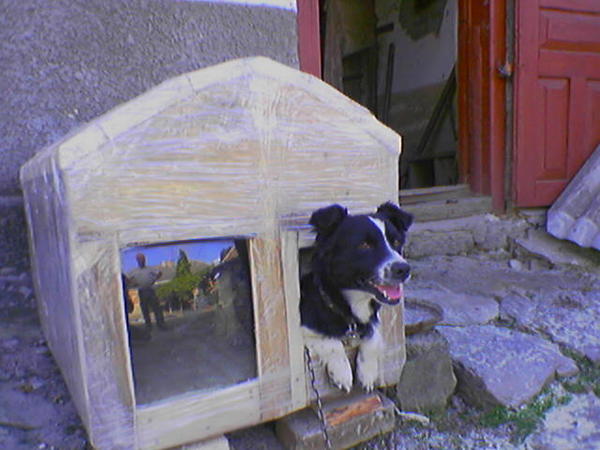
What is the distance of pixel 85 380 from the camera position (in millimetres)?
1240

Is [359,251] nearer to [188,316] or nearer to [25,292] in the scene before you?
[188,316]

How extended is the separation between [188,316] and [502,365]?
54.2 inches

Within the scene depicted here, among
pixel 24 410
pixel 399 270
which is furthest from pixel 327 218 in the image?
pixel 24 410

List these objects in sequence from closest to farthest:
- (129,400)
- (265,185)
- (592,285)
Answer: (129,400) < (265,185) < (592,285)

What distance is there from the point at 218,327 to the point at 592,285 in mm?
2742

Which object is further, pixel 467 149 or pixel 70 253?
pixel 467 149

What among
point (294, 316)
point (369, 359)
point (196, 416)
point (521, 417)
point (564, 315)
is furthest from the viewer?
point (564, 315)

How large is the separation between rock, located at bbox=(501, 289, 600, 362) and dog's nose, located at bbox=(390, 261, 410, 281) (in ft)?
4.47

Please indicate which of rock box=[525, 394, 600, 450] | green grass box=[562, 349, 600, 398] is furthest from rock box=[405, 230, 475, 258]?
rock box=[525, 394, 600, 450]

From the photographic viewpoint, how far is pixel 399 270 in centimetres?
134

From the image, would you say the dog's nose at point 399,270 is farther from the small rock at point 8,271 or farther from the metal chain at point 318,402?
the small rock at point 8,271

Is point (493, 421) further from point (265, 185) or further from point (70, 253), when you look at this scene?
point (70, 253)

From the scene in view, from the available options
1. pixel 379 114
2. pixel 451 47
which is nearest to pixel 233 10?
pixel 451 47

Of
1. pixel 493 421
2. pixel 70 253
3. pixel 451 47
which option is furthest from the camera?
pixel 451 47
